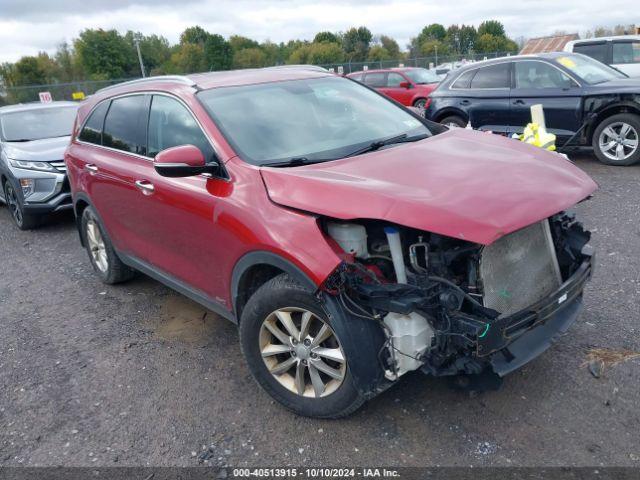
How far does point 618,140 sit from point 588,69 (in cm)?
137

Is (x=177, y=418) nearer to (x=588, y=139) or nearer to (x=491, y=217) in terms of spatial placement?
(x=491, y=217)

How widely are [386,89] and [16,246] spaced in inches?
503

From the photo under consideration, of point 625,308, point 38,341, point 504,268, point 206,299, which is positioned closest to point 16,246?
point 38,341

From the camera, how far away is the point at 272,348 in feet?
10.0

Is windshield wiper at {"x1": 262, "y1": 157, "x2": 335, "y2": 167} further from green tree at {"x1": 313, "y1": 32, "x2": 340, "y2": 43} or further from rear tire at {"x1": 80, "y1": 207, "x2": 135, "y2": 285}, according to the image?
green tree at {"x1": 313, "y1": 32, "x2": 340, "y2": 43}

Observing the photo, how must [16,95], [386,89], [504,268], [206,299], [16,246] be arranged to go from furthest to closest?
[16,95] → [386,89] → [16,246] → [206,299] → [504,268]

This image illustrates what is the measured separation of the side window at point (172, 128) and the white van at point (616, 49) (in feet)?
35.6

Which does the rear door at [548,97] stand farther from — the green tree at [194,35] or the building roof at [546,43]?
the green tree at [194,35]

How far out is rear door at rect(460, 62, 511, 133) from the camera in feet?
28.9

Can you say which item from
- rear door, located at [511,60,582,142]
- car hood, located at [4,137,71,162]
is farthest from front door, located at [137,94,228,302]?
rear door, located at [511,60,582,142]

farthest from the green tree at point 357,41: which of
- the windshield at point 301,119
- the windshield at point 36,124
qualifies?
the windshield at point 301,119

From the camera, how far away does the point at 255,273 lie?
10.3 ft

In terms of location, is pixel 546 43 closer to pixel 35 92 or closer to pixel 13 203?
pixel 13 203

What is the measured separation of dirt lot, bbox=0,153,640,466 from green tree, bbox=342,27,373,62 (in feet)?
244
